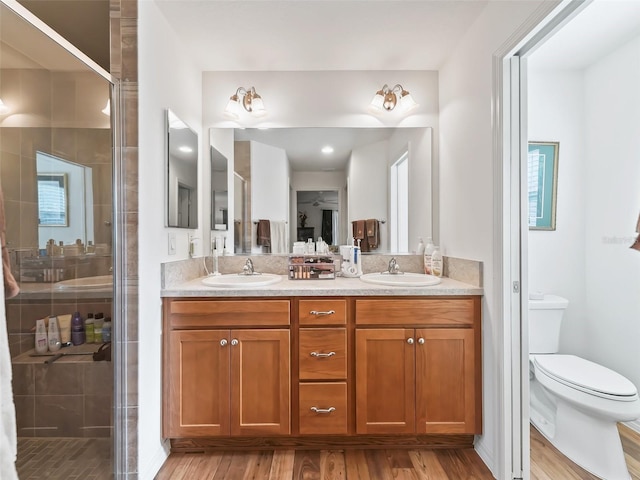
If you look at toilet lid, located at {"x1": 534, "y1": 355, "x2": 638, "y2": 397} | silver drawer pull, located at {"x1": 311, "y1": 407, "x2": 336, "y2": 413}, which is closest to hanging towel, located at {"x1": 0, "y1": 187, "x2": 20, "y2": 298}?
silver drawer pull, located at {"x1": 311, "y1": 407, "x2": 336, "y2": 413}

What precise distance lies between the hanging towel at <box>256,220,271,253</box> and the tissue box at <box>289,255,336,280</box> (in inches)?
12.7

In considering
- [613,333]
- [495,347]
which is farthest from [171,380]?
[613,333]

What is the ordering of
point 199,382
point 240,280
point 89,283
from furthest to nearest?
point 240,280 < point 199,382 < point 89,283

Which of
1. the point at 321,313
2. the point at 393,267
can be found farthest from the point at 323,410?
the point at 393,267

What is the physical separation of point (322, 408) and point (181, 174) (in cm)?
152

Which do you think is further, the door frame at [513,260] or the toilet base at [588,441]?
the door frame at [513,260]

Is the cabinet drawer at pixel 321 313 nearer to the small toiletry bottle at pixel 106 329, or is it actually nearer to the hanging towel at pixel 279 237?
the hanging towel at pixel 279 237

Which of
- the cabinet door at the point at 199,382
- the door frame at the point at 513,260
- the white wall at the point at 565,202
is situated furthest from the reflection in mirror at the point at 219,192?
the white wall at the point at 565,202

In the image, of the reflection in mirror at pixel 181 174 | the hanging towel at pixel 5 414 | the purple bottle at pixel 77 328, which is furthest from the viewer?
the reflection in mirror at pixel 181 174

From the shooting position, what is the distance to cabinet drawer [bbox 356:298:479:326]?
5.89 ft

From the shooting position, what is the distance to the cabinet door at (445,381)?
1783 mm

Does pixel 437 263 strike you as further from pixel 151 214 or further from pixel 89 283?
pixel 89 283

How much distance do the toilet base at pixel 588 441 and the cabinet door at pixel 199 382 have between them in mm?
1630

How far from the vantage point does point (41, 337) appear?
142 cm
